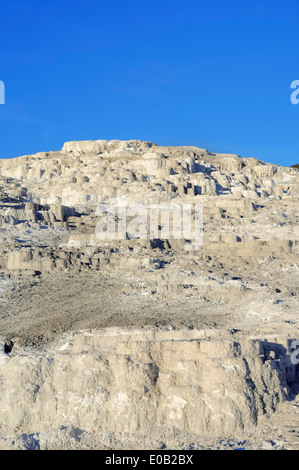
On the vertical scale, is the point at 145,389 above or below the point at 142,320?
below

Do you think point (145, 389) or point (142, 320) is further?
point (142, 320)

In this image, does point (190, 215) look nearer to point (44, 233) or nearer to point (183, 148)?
point (44, 233)

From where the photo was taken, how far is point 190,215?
21703 mm

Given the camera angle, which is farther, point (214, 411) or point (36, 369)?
point (36, 369)

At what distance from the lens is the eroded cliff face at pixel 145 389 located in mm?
6871

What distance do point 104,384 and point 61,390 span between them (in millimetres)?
647

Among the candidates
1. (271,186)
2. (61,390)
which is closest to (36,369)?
(61,390)

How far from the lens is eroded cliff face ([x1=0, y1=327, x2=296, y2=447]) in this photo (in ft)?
22.5

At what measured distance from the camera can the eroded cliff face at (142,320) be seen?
22.7ft

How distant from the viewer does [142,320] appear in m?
10.5

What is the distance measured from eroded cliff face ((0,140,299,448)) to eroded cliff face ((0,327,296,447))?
16mm

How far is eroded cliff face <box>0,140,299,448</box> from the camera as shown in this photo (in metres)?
6.93

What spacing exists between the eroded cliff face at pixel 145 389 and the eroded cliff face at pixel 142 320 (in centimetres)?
2

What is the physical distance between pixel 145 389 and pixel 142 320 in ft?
11.5
